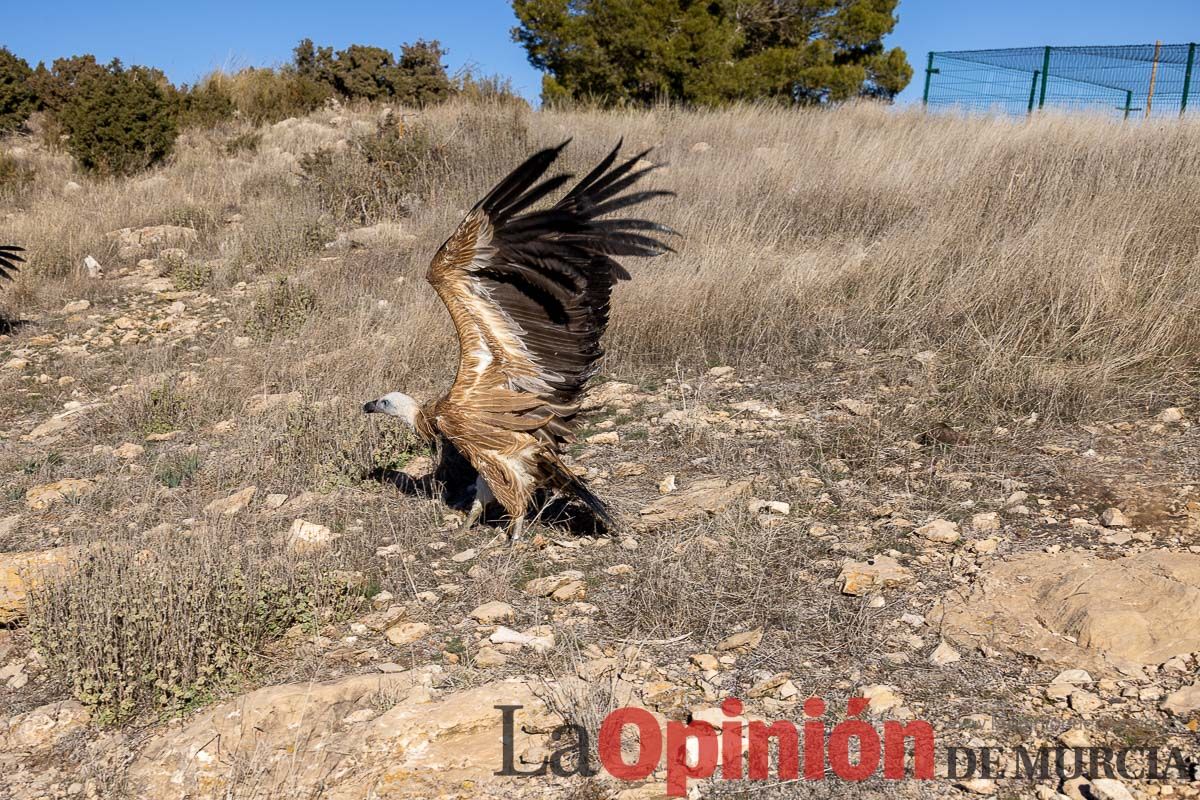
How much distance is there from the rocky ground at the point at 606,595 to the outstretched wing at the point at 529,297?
1.98ft

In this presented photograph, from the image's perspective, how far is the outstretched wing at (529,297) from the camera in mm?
3828

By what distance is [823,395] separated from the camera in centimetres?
582

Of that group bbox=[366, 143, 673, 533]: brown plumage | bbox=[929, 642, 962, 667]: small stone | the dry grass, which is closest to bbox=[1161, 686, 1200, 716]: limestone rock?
bbox=[929, 642, 962, 667]: small stone

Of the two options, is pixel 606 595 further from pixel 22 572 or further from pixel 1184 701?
pixel 22 572

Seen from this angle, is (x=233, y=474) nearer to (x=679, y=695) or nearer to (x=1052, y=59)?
(x=679, y=695)

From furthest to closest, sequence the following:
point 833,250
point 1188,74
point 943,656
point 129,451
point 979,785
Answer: point 1188,74 < point 833,250 < point 129,451 < point 943,656 < point 979,785

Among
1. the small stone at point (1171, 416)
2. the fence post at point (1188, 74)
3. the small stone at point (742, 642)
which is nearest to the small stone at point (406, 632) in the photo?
the small stone at point (742, 642)

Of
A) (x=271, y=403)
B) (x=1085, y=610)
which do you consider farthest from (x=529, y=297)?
(x=271, y=403)

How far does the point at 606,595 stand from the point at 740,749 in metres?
1.19

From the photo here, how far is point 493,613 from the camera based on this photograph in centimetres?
382

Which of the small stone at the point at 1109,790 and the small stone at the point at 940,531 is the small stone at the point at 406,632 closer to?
the small stone at the point at 940,531

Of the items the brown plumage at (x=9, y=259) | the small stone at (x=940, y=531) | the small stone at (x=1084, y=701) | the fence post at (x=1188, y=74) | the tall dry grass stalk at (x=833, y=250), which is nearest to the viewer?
the small stone at (x=1084, y=701)

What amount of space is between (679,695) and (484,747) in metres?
0.68

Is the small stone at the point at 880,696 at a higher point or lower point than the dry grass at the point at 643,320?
lower
